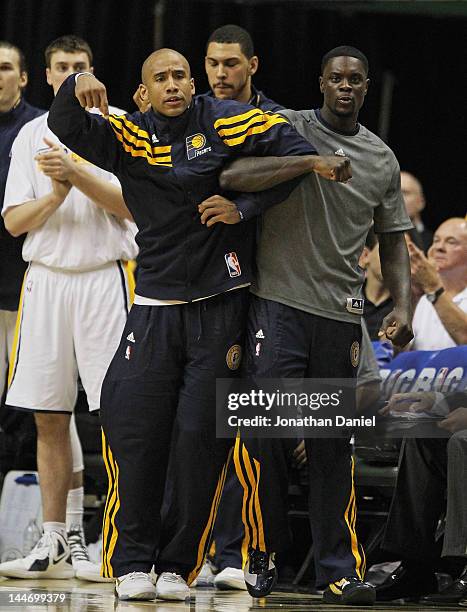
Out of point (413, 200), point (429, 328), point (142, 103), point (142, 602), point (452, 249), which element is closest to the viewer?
point (142, 602)

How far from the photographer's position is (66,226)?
5.37m

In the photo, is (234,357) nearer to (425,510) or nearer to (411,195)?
(425,510)

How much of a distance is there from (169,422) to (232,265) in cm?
60

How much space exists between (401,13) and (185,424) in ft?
16.0

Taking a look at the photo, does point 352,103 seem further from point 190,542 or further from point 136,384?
point 190,542

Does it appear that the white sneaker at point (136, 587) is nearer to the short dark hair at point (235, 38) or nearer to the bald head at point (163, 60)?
the bald head at point (163, 60)

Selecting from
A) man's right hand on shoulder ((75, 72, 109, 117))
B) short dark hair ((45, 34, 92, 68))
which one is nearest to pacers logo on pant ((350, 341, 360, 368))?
→ man's right hand on shoulder ((75, 72, 109, 117))

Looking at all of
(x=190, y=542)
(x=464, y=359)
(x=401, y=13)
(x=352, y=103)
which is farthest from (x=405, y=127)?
(x=190, y=542)

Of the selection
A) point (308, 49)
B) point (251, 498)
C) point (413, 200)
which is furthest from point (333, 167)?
point (308, 49)

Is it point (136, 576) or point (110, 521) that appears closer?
point (136, 576)

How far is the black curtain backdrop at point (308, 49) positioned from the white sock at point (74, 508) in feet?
9.82

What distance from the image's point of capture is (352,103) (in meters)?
4.43

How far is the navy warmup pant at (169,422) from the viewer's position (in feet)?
14.4

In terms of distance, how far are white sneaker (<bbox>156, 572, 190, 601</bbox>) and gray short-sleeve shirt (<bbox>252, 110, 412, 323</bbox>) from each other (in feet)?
3.39
